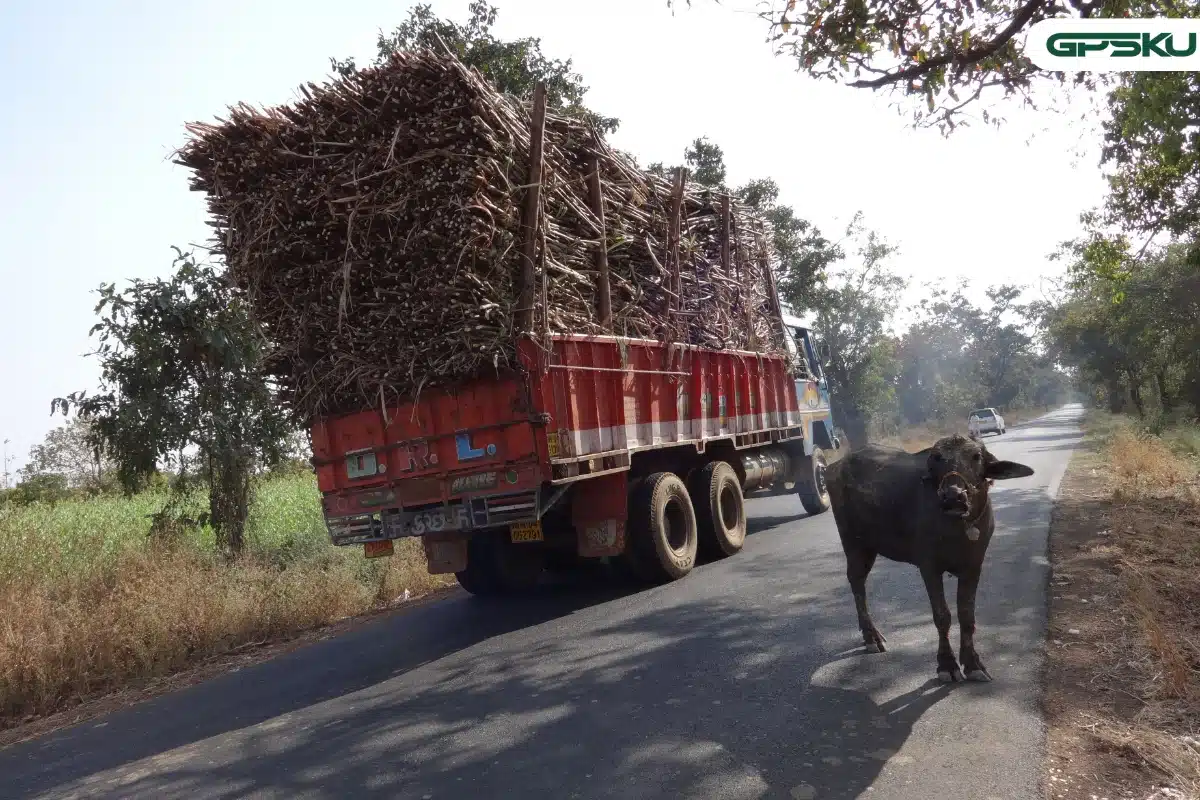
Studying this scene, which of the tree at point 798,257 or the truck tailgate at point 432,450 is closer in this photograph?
the truck tailgate at point 432,450

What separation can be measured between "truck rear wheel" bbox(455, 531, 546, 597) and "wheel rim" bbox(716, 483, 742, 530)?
2.20 metres

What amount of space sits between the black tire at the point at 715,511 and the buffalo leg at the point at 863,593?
3731mm

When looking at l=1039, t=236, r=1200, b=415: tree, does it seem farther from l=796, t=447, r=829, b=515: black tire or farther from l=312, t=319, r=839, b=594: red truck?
l=312, t=319, r=839, b=594: red truck

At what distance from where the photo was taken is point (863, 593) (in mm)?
5859

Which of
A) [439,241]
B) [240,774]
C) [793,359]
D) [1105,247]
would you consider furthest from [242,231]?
[1105,247]

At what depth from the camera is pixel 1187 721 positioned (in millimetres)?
4105

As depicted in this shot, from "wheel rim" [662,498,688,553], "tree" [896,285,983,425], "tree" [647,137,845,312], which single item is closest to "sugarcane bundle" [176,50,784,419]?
"wheel rim" [662,498,688,553]

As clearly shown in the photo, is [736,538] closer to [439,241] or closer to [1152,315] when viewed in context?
[439,241]

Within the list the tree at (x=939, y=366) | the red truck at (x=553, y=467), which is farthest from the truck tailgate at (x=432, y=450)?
the tree at (x=939, y=366)

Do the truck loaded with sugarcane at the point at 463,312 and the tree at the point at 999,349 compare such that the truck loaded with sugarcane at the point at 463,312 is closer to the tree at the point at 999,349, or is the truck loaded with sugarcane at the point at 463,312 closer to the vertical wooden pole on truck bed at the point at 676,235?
the vertical wooden pole on truck bed at the point at 676,235

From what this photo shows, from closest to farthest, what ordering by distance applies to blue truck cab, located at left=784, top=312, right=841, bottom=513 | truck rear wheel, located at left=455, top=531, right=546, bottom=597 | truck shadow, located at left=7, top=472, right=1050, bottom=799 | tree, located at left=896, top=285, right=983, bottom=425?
truck shadow, located at left=7, top=472, right=1050, bottom=799
truck rear wheel, located at left=455, top=531, right=546, bottom=597
blue truck cab, located at left=784, top=312, right=841, bottom=513
tree, located at left=896, top=285, right=983, bottom=425

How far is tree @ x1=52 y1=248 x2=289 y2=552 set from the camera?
10250 mm

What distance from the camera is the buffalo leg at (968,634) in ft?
16.3

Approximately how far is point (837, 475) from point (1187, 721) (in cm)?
243
